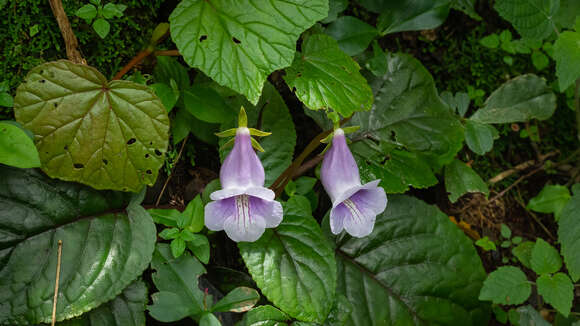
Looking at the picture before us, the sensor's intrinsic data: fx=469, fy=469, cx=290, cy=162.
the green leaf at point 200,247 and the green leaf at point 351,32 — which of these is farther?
the green leaf at point 351,32

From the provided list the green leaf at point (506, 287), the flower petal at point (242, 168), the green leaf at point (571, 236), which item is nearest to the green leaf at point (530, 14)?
the green leaf at point (571, 236)

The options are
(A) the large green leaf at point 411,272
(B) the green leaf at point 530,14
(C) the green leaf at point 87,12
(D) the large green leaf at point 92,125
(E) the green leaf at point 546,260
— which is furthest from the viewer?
(B) the green leaf at point 530,14

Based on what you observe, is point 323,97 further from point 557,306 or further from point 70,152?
point 557,306

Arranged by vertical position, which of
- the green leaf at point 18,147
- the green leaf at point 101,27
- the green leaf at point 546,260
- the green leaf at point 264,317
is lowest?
the green leaf at point 546,260

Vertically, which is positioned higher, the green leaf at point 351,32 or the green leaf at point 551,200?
the green leaf at point 351,32

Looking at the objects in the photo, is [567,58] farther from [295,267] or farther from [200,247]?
[200,247]

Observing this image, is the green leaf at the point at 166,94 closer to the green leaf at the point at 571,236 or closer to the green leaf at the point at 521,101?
the green leaf at the point at 521,101

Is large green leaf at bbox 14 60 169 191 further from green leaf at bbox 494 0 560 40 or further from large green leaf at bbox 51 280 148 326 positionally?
green leaf at bbox 494 0 560 40
